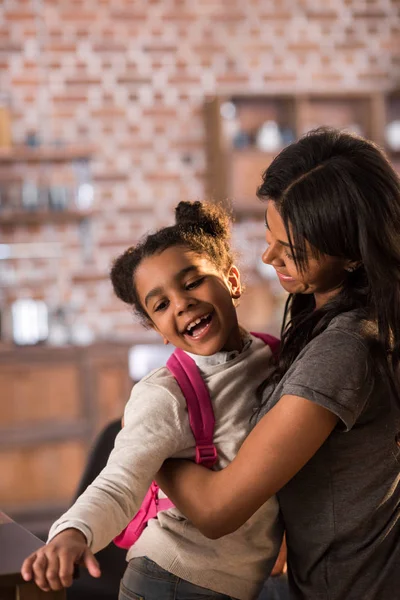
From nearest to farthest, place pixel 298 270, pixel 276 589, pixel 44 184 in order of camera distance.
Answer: pixel 298 270, pixel 276 589, pixel 44 184

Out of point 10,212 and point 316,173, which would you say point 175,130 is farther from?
point 316,173

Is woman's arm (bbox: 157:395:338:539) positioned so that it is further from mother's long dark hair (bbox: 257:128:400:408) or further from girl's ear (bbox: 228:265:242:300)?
girl's ear (bbox: 228:265:242:300)

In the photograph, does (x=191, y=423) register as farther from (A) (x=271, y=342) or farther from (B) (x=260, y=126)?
(B) (x=260, y=126)

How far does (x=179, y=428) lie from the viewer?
4.23 feet

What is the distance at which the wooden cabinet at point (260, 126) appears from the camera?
18.0ft

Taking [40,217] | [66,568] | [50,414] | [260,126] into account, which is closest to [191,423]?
[66,568]

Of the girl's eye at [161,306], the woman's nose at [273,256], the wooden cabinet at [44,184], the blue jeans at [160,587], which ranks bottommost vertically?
the blue jeans at [160,587]

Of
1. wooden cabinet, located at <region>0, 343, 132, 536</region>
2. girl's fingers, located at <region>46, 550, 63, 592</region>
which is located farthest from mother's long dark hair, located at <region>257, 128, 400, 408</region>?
wooden cabinet, located at <region>0, 343, 132, 536</region>

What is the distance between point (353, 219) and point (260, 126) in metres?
4.57

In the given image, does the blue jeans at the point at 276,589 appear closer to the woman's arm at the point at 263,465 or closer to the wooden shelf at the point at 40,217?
the woman's arm at the point at 263,465

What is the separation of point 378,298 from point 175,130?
182 inches

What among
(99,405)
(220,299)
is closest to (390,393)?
(220,299)

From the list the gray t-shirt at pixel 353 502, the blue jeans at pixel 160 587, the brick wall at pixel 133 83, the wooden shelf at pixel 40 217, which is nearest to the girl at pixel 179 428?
the blue jeans at pixel 160 587

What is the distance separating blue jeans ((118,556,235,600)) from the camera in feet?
4.28
